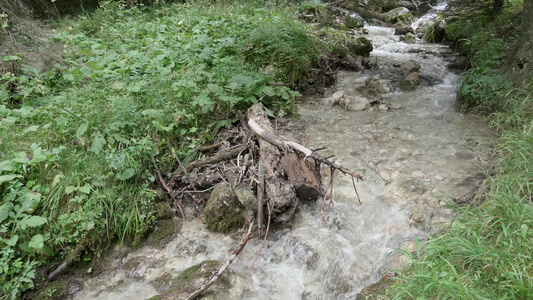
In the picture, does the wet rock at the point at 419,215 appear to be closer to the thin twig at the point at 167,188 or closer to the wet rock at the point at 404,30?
the thin twig at the point at 167,188

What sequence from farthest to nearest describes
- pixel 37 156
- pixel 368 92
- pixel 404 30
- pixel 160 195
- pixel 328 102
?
pixel 404 30 < pixel 368 92 < pixel 328 102 < pixel 160 195 < pixel 37 156

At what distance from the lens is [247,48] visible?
5.43 metres

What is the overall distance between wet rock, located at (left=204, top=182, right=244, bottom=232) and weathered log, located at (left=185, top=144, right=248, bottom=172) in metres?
0.61

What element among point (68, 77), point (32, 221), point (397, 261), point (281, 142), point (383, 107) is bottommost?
point (397, 261)

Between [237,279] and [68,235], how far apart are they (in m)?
1.54

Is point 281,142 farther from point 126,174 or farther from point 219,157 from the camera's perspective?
point 126,174

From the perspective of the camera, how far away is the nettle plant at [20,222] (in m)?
2.36

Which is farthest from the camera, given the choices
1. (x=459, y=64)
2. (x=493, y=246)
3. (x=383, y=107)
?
(x=459, y=64)

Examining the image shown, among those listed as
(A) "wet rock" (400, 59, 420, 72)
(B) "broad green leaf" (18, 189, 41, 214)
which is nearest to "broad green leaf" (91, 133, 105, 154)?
(B) "broad green leaf" (18, 189, 41, 214)

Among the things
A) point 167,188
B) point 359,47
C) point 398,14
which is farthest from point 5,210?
point 398,14

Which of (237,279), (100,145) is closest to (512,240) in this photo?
(237,279)

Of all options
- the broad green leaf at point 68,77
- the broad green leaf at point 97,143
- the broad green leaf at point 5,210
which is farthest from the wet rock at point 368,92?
the broad green leaf at point 5,210

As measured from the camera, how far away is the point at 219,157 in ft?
11.8

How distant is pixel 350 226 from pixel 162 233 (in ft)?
6.29
